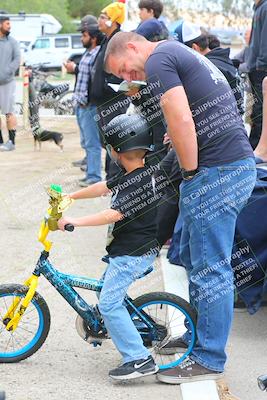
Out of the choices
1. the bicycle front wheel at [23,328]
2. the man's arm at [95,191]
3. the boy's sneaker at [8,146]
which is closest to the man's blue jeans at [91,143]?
the boy's sneaker at [8,146]

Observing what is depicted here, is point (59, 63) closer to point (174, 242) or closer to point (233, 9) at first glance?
point (233, 9)

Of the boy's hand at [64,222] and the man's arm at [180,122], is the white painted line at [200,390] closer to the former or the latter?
the boy's hand at [64,222]

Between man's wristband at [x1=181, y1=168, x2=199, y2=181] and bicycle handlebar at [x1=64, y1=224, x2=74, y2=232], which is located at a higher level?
man's wristband at [x1=181, y1=168, x2=199, y2=181]

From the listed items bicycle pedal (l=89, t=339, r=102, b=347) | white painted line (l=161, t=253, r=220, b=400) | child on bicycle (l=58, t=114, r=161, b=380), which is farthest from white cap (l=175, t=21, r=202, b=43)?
bicycle pedal (l=89, t=339, r=102, b=347)

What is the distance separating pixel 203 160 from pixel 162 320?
1.04m

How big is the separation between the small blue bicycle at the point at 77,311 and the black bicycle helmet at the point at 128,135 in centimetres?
41

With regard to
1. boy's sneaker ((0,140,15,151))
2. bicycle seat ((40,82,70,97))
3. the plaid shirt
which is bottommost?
bicycle seat ((40,82,70,97))

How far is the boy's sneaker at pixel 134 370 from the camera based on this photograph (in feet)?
14.4

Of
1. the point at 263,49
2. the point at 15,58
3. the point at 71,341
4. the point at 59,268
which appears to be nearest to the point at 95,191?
the point at 71,341

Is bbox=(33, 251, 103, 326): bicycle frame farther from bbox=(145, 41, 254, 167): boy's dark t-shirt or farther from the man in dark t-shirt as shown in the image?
bbox=(145, 41, 254, 167): boy's dark t-shirt

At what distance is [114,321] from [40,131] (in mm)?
9097

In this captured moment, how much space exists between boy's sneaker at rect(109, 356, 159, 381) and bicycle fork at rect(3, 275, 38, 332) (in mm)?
609

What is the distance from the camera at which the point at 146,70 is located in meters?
4.02

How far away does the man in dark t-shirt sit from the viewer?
4.02 m
